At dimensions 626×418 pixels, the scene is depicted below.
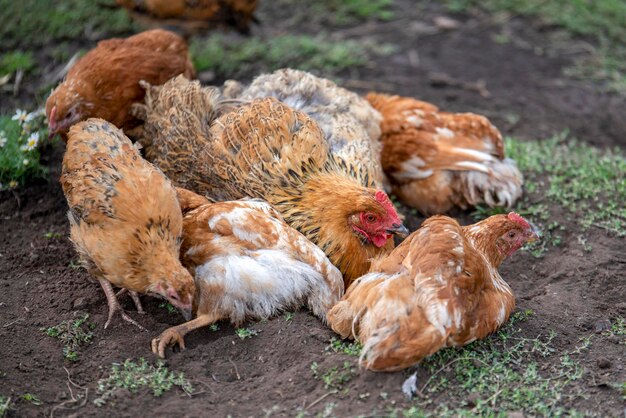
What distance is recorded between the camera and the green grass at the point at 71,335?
4.02 meters

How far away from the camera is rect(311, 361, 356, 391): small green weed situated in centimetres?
370

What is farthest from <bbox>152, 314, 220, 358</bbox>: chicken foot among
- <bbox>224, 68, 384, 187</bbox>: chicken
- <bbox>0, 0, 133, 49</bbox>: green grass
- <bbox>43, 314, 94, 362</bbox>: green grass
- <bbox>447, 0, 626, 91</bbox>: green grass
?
<bbox>447, 0, 626, 91</bbox>: green grass

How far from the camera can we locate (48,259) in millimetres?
4887

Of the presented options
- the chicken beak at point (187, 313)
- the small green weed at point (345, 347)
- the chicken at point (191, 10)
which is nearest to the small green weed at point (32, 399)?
the chicken beak at point (187, 313)

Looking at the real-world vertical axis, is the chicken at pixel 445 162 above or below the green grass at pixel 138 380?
below

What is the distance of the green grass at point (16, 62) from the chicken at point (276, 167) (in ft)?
7.16

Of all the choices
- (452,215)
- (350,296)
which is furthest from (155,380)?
(452,215)

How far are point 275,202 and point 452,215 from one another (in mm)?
1798

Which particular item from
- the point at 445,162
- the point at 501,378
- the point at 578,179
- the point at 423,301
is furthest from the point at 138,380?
the point at 578,179

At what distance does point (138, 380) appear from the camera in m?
3.77

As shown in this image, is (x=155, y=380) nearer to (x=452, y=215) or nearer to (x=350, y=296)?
(x=350, y=296)

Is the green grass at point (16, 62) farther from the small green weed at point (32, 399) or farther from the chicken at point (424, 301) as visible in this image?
the chicken at point (424, 301)

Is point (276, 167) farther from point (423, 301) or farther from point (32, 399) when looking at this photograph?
point (32, 399)

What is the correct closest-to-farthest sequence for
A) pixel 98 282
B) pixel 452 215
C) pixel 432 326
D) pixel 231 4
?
pixel 432 326 < pixel 98 282 < pixel 452 215 < pixel 231 4
